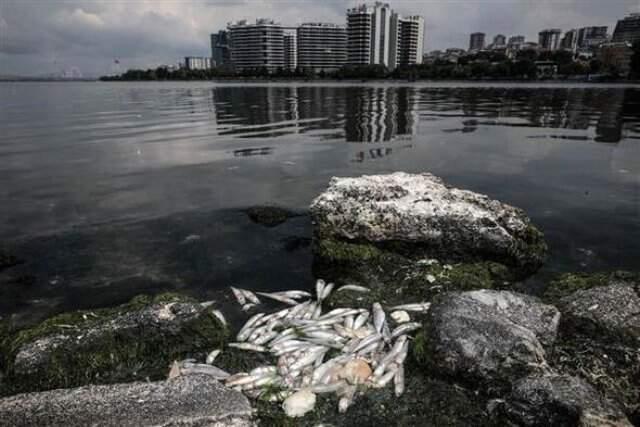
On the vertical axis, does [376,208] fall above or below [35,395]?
above

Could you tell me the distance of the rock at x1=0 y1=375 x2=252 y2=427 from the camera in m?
4.64

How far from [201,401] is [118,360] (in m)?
2.04

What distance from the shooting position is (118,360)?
620 cm

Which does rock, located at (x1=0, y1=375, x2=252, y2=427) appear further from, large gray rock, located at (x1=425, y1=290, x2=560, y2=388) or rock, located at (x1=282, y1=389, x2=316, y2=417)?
large gray rock, located at (x1=425, y1=290, x2=560, y2=388)

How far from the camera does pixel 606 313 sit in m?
6.24

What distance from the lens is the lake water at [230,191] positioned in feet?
30.1

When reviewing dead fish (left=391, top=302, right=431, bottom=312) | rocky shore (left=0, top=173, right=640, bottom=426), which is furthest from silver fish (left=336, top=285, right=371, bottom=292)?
dead fish (left=391, top=302, right=431, bottom=312)

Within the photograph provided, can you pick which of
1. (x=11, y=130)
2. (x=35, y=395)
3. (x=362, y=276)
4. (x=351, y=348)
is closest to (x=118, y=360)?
(x=35, y=395)

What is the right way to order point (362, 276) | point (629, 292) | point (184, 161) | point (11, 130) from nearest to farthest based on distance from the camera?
point (629, 292) < point (362, 276) < point (184, 161) < point (11, 130)

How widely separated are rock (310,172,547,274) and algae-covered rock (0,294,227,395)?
12.3 ft

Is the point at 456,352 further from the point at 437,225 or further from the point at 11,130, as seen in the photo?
the point at 11,130

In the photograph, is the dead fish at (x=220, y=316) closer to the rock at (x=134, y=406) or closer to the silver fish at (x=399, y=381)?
the rock at (x=134, y=406)

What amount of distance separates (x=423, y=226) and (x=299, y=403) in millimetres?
5131

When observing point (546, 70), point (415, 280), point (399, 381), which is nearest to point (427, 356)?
point (399, 381)
